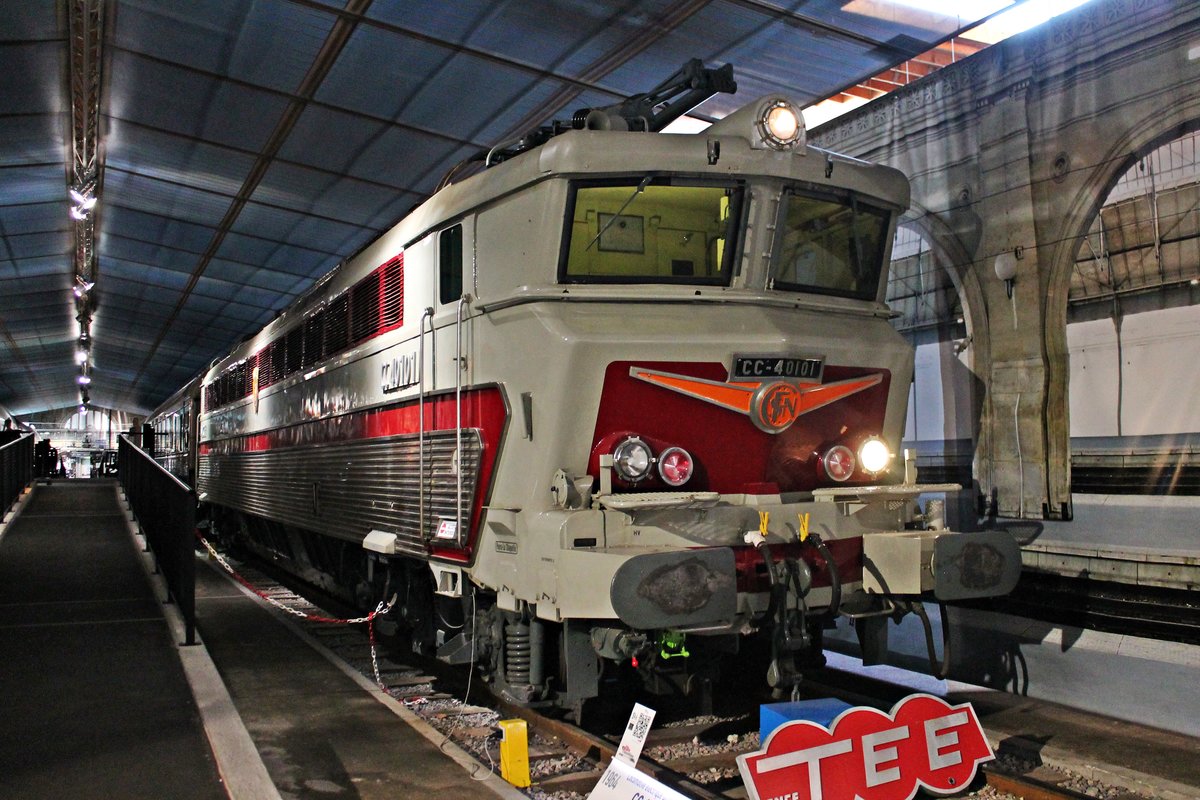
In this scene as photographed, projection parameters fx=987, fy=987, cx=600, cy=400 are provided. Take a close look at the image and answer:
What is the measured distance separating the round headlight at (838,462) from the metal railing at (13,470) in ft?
50.8

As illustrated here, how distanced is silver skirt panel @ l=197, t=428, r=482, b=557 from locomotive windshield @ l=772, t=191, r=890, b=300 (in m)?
2.28

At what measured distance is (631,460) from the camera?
555 centimetres

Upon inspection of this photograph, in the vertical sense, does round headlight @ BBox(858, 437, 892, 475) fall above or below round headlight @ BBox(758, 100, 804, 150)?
below

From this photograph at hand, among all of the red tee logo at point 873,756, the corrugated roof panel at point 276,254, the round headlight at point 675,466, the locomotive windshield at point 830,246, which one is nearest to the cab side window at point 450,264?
the round headlight at point 675,466

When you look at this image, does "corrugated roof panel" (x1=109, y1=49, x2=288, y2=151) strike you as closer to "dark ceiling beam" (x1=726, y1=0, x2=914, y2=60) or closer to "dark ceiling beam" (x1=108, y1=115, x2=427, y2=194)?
"dark ceiling beam" (x1=108, y1=115, x2=427, y2=194)

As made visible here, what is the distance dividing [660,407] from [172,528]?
615 centimetres

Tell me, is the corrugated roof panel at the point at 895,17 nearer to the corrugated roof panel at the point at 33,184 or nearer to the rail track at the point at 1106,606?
the rail track at the point at 1106,606

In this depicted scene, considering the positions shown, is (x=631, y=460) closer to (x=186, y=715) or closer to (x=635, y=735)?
(x=635, y=735)

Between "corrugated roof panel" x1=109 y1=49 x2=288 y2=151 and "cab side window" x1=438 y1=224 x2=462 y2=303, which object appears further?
"corrugated roof panel" x1=109 y1=49 x2=288 y2=151

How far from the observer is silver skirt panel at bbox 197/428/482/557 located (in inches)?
248

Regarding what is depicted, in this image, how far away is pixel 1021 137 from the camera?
9.32 metres

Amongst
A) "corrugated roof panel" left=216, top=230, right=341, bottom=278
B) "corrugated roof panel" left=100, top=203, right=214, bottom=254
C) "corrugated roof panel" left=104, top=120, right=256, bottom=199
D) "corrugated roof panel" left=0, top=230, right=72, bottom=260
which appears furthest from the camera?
"corrugated roof panel" left=0, top=230, right=72, bottom=260

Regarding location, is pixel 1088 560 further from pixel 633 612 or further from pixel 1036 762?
pixel 633 612

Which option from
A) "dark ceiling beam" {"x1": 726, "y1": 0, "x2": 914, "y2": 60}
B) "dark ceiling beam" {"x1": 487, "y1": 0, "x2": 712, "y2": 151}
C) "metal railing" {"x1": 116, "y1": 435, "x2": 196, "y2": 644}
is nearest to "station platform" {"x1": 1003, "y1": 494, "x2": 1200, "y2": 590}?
"dark ceiling beam" {"x1": 726, "y1": 0, "x2": 914, "y2": 60}
